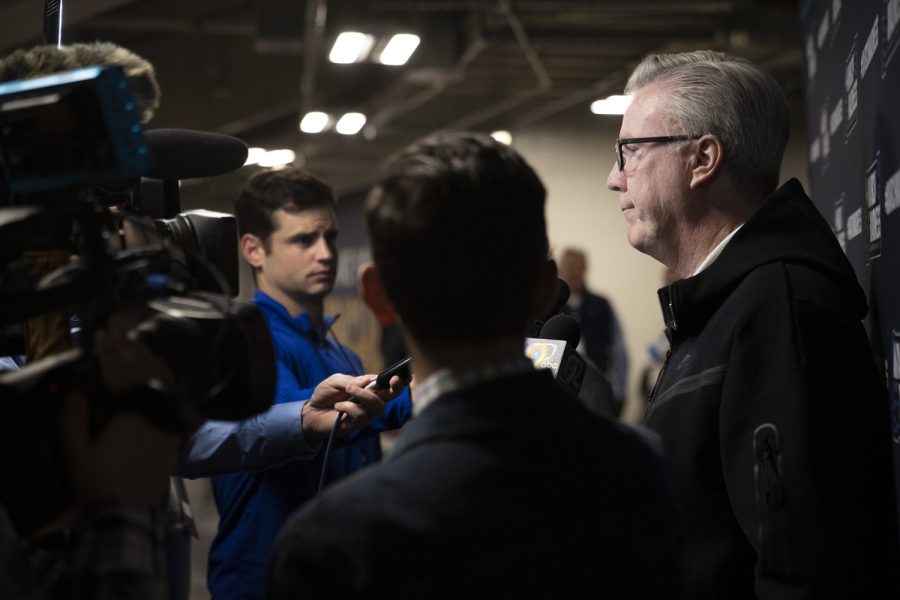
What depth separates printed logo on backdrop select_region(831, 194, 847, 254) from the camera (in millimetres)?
2631

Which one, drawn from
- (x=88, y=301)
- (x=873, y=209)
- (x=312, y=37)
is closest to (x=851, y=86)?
(x=873, y=209)

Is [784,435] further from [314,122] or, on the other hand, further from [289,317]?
[314,122]

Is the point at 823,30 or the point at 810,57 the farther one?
the point at 810,57

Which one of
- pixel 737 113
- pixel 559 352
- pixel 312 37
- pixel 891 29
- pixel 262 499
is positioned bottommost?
pixel 262 499

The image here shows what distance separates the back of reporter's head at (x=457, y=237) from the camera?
1.12m

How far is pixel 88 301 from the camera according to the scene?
3.63ft

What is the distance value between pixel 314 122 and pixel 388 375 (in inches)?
349

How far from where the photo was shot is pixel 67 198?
1.15 m

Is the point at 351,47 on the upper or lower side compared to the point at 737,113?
upper

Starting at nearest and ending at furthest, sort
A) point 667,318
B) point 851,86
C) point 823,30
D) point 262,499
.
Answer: point 667,318 → point 851,86 → point 262,499 → point 823,30

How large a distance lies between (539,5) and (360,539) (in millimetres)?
6316

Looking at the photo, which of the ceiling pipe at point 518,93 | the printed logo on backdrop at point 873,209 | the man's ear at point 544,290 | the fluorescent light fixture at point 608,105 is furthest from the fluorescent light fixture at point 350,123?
the man's ear at point 544,290

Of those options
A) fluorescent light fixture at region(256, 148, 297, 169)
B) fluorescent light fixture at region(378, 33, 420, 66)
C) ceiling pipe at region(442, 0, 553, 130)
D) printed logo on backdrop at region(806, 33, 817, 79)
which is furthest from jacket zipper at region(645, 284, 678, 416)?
fluorescent light fixture at region(256, 148, 297, 169)

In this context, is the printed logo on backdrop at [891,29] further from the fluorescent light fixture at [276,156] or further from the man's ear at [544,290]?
the fluorescent light fixture at [276,156]
